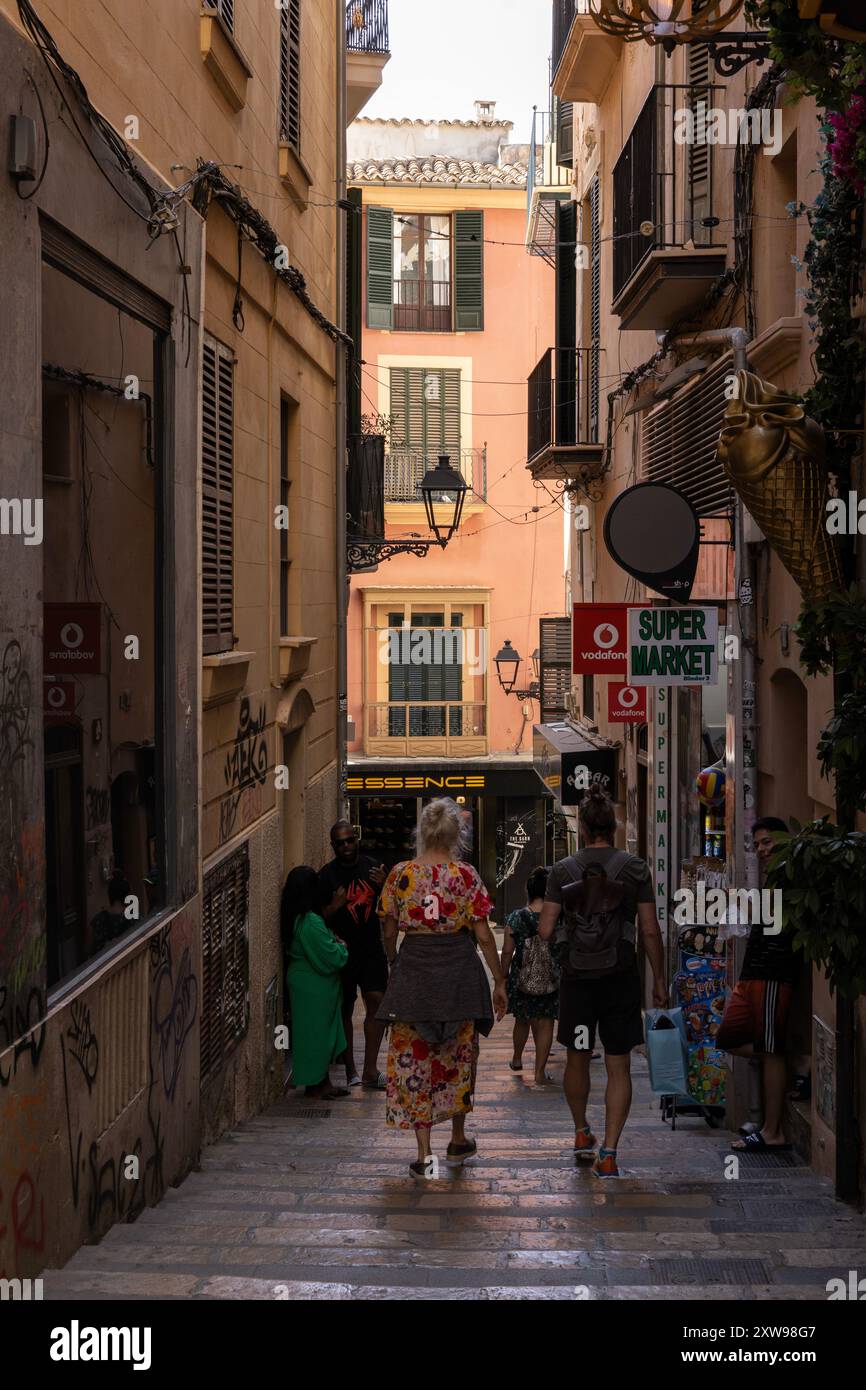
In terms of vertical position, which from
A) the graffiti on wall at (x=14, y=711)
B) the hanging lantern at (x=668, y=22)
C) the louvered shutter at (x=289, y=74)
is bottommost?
the graffiti on wall at (x=14, y=711)

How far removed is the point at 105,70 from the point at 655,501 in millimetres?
5138

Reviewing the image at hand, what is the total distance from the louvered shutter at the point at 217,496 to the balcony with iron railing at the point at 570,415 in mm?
9971

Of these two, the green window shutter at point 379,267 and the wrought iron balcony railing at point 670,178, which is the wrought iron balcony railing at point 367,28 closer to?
the wrought iron balcony railing at point 670,178

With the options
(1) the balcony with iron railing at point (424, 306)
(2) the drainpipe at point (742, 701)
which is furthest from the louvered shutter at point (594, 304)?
(1) the balcony with iron railing at point (424, 306)

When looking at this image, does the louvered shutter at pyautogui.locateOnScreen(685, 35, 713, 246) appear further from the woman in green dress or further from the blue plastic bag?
the blue plastic bag

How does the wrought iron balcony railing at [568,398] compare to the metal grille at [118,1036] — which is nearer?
the metal grille at [118,1036]

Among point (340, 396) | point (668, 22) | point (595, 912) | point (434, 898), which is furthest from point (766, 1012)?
point (340, 396)

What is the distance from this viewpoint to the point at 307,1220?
6.30 meters

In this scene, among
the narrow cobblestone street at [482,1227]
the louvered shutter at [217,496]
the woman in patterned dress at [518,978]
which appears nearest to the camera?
the narrow cobblestone street at [482,1227]

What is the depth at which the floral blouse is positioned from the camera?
731 cm

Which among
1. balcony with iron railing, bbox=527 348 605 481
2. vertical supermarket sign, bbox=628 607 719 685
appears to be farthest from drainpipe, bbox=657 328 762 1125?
balcony with iron railing, bbox=527 348 605 481

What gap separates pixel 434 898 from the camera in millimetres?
7305

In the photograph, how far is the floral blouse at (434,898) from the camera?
7.31m

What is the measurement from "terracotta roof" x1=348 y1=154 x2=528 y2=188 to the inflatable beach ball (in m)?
19.7
